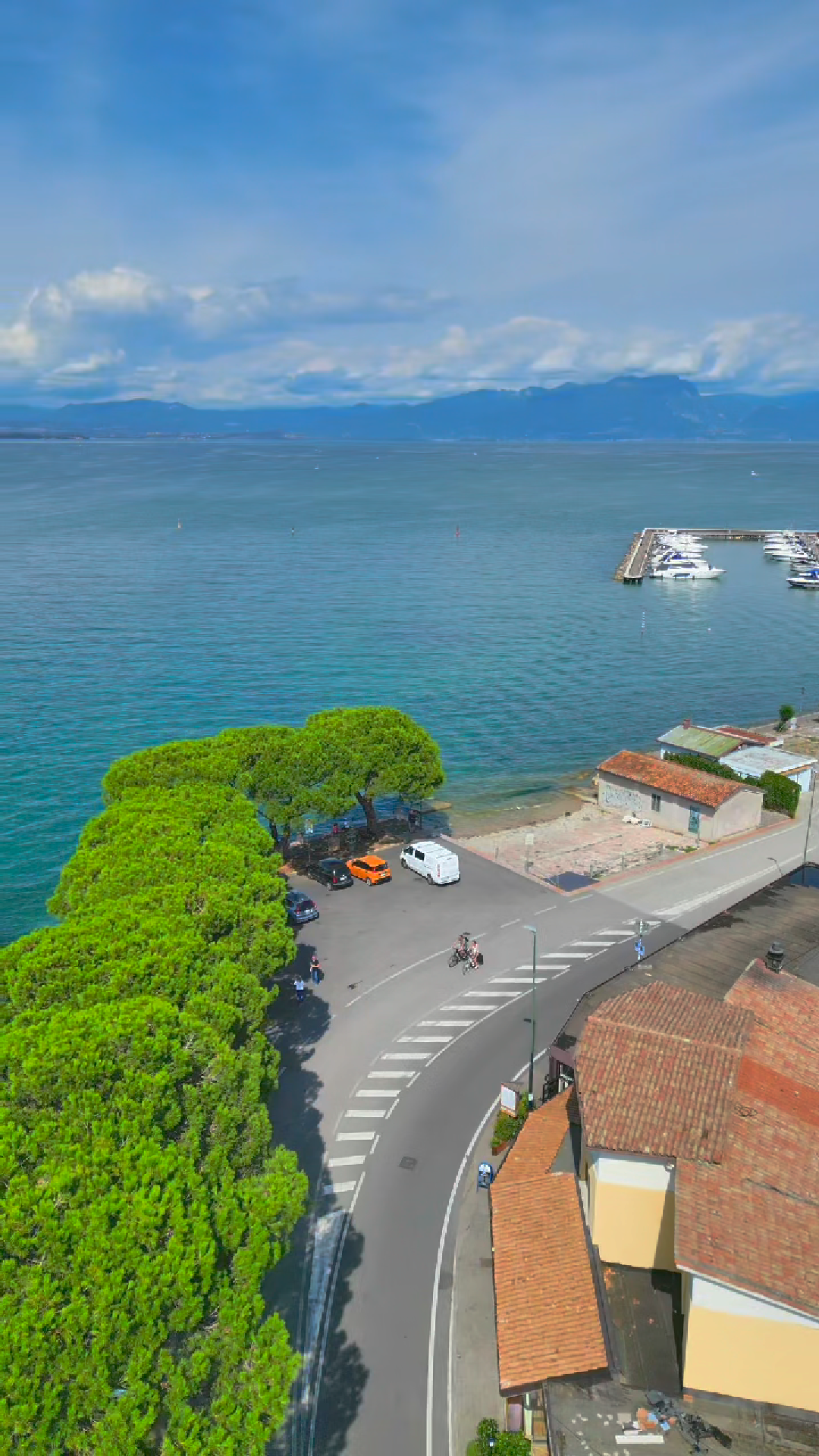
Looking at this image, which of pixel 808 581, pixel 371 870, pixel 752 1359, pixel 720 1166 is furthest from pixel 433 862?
pixel 808 581

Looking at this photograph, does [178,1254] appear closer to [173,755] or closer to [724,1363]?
[724,1363]

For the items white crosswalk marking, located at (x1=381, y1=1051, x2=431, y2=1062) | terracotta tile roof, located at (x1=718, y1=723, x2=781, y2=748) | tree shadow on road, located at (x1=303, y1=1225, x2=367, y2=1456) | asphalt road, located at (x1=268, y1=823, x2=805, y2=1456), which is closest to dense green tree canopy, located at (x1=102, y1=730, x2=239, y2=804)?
asphalt road, located at (x1=268, y1=823, x2=805, y2=1456)

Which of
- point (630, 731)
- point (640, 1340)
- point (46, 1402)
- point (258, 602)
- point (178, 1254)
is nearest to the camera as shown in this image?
point (46, 1402)

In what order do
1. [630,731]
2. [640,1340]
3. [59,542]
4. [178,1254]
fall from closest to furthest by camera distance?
[178,1254] → [640,1340] → [630,731] → [59,542]

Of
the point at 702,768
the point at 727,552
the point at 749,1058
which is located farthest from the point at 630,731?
the point at 727,552

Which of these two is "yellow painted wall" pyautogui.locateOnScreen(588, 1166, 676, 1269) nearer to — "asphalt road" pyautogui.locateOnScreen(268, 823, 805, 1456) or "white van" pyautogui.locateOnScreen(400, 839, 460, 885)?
"asphalt road" pyautogui.locateOnScreen(268, 823, 805, 1456)

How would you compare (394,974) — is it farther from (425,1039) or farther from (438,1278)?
(438,1278)
